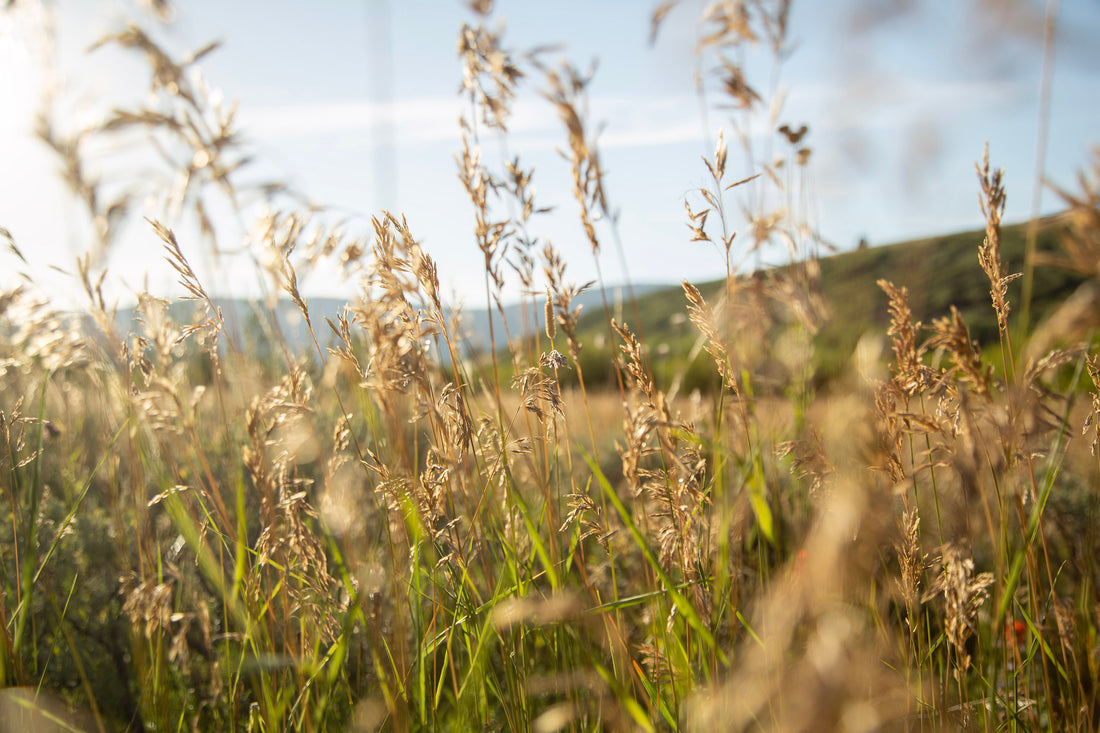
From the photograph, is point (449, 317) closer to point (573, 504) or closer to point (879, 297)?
point (573, 504)

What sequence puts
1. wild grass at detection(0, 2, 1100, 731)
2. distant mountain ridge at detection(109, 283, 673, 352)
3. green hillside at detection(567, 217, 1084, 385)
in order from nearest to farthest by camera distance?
wild grass at detection(0, 2, 1100, 731)
distant mountain ridge at detection(109, 283, 673, 352)
green hillside at detection(567, 217, 1084, 385)

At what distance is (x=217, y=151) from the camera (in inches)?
63.4

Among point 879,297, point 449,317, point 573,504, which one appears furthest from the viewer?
point 879,297

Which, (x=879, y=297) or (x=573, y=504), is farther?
(x=879, y=297)

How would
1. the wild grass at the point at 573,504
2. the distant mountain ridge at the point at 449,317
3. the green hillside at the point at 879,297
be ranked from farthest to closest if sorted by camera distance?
the green hillside at the point at 879,297 → the distant mountain ridge at the point at 449,317 → the wild grass at the point at 573,504

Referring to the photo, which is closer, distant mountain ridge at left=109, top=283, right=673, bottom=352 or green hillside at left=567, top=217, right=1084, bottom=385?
distant mountain ridge at left=109, top=283, right=673, bottom=352

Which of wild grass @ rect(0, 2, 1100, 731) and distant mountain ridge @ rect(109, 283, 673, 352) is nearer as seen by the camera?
wild grass @ rect(0, 2, 1100, 731)

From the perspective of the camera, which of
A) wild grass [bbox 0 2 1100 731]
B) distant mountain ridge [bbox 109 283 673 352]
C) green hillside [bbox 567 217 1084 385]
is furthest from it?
green hillside [bbox 567 217 1084 385]

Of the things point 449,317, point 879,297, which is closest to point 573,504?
point 449,317

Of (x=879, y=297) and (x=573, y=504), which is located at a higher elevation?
(x=879, y=297)

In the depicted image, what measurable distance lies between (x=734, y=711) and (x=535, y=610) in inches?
15.4

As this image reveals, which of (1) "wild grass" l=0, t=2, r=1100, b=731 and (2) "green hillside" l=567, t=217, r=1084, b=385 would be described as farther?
(2) "green hillside" l=567, t=217, r=1084, b=385

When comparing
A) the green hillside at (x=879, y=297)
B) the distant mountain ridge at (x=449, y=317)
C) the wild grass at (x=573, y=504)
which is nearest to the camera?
the wild grass at (x=573, y=504)

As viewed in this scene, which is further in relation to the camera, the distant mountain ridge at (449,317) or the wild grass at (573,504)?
the distant mountain ridge at (449,317)
